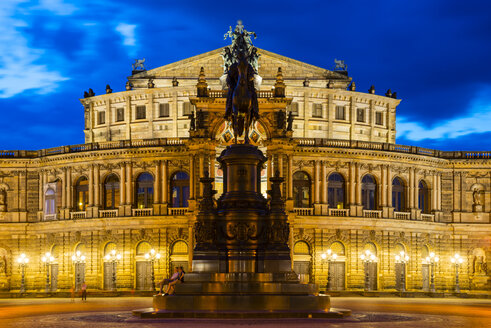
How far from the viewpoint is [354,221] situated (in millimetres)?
82625

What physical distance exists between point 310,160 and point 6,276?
3141 centimetres

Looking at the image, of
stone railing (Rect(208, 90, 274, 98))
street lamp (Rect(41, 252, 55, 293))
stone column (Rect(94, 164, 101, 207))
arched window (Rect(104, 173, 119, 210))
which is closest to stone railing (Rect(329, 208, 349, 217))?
stone railing (Rect(208, 90, 274, 98))

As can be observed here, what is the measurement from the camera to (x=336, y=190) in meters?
84.2

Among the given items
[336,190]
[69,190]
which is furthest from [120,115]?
[336,190]

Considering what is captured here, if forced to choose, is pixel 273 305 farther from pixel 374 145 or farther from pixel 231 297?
pixel 374 145

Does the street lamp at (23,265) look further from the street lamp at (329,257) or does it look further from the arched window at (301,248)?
the street lamp at (329,257)

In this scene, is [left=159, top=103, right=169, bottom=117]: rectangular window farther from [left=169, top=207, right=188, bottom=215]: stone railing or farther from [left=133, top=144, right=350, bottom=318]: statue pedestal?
[left=133, top=144, right=350, bottom=318]: statue pedestal

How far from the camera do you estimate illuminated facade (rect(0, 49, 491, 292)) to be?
79481mm

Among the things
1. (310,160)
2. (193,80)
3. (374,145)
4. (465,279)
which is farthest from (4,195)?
(465,279)

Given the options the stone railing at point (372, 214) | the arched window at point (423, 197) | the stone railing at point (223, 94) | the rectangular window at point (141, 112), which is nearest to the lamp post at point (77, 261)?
the rectangular window at point (141, 112)

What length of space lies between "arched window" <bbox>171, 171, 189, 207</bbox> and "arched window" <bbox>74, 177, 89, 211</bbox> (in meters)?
9.11

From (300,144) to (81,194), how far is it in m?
22.2

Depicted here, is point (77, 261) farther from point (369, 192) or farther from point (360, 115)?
point (360, 115)

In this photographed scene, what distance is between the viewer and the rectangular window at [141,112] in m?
96.1
